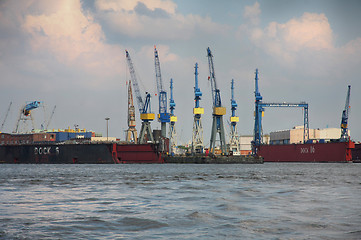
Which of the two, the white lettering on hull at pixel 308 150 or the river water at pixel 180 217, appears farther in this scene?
the white lettering on hull at pixel 308 150

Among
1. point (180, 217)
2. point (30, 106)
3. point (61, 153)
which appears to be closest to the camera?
point (180, 217)

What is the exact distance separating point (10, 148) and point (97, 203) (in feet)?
418

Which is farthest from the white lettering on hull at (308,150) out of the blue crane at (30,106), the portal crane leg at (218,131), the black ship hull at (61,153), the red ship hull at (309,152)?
the blue crane at (30,106)

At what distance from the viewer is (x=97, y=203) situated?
87.8 ft

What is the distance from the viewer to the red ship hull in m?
139

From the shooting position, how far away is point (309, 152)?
147750 millimetres

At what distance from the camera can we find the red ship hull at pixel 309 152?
139125 millimetres

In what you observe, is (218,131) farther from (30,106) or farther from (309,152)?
(30,106)

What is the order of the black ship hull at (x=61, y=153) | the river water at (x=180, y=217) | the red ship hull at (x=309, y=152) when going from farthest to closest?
the red ship hull at (x=309, y=152) → the black ship hull at (x=61, y=153) → the river water at (x=180, y=217)

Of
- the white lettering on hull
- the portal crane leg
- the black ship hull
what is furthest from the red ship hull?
the black ship hull

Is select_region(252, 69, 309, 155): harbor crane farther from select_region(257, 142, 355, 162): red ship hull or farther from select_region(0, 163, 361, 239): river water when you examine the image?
select_region(0, 163, 361, 239): river water

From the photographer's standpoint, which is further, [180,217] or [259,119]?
[259,119]

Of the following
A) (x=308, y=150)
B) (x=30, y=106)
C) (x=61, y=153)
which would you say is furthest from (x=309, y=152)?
(x=30, y=106)

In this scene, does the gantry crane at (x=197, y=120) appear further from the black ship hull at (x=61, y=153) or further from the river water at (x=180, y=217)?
the river water at (x=180, y=217)
